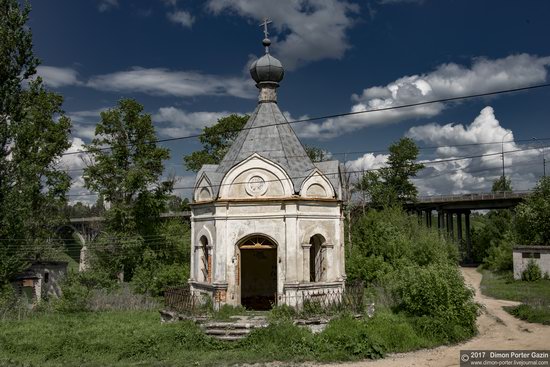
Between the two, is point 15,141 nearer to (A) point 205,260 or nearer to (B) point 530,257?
(A) point 205,260

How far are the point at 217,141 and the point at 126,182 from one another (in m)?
9.91

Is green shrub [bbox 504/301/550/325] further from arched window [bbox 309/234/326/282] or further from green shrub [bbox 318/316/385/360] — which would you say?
arched window [bbox 309/234/326/282]

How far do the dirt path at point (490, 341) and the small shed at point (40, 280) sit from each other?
776 inches

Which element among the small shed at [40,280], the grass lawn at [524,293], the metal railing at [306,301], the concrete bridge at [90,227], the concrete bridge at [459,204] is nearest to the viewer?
the metal railing at [306,301]

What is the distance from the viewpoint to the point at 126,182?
1152 inches

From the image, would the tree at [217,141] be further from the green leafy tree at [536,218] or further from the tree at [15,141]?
the green leafy tree at [536,218]

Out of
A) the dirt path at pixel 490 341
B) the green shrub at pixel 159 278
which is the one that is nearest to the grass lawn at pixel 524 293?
the dirt path at pixel 490 341

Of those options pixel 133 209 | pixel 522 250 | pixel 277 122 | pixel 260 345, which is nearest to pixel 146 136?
pixel 133 209

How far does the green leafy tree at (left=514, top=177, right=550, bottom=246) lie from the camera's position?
119 ft

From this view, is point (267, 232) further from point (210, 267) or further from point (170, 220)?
point (170, 220)

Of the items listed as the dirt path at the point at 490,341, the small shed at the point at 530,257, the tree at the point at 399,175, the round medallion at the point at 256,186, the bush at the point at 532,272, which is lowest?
the dirt path at the point at 490,341

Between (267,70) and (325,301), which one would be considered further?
(267,70)

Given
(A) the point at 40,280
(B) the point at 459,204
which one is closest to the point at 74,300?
(A) the point at 40,280

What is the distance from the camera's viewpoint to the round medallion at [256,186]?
17203 mm
